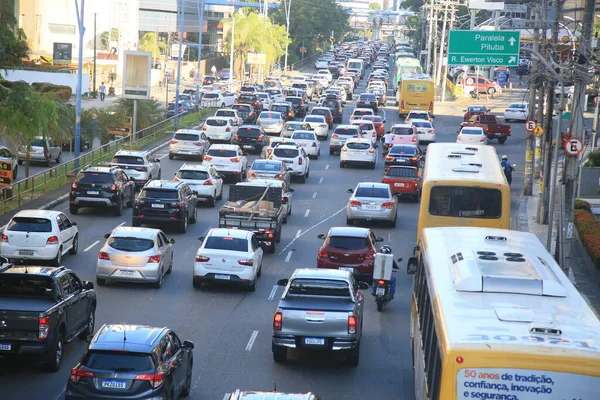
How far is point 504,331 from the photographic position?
34.7 feet

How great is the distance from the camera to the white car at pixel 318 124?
61.5 m

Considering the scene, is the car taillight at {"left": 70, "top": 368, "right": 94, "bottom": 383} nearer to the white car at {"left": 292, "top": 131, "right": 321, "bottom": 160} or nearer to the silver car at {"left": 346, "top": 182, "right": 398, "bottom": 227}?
the silver car at {"left": 346, "top": 182, "right": 398, "bottom": 227}

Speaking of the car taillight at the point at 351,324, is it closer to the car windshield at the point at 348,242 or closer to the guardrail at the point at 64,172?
the car windshield at the point at 348,242

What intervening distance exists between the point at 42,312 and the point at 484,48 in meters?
31.5

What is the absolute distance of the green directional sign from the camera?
4450cm

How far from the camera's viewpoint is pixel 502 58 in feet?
149

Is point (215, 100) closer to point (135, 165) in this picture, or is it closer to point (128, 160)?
point (128, 160)

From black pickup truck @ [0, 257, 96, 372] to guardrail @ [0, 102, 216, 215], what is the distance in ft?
50.5

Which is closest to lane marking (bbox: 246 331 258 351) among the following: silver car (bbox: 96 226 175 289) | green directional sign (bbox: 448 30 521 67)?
silver car (bbox: 96 226 175 289)

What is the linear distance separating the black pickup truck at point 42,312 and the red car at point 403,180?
22.7 meters

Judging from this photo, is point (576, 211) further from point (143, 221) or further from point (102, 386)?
point (102, 386)

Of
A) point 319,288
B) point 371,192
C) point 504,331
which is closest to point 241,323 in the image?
point 319,288

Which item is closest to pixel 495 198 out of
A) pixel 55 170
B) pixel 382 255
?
pixel 382 255

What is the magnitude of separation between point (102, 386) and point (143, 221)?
17.7 m
